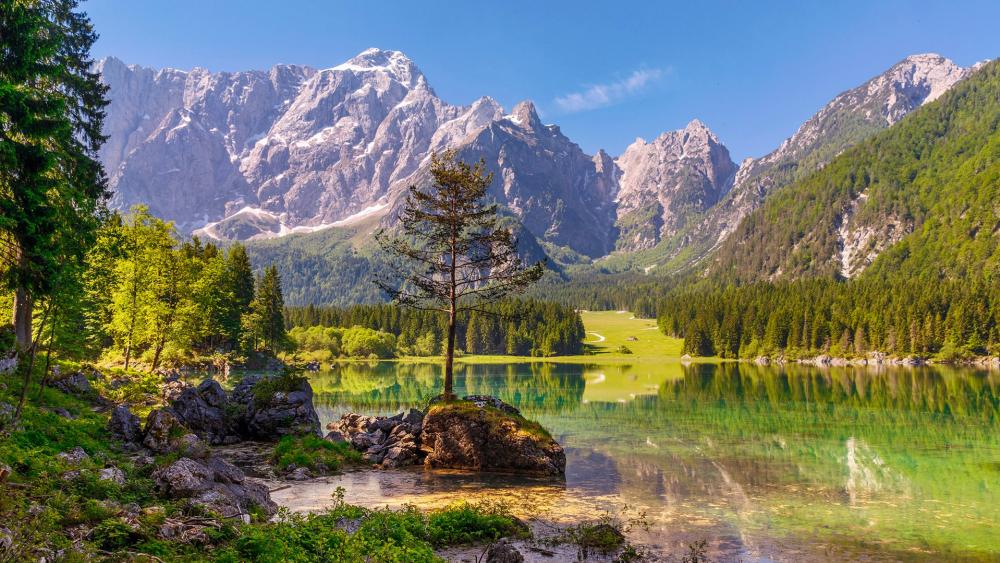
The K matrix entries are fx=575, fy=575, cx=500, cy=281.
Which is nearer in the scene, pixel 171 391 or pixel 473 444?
pixel 473 444

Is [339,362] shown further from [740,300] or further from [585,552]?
[585,552]

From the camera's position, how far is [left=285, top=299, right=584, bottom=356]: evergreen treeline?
593 feet

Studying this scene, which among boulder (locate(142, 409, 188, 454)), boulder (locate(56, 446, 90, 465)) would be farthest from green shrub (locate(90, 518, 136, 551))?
boulder (locate(142, 409, 188, 454))

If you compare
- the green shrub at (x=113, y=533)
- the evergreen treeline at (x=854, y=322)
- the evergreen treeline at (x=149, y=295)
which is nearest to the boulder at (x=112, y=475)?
the green shrub at (x=113, y=533)

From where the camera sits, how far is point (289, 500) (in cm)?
2209

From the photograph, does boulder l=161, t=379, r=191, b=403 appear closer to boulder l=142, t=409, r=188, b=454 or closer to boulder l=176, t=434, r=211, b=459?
boulder l=142, t=409, r=188, b=454

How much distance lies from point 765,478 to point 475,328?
168m

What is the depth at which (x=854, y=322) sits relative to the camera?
152 metres

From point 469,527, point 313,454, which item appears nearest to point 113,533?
point 469,527

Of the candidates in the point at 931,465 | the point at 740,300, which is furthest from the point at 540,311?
the point at 931,465

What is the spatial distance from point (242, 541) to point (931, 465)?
3506 centimetres

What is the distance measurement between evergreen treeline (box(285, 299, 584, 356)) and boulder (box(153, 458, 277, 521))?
156980 millimetres

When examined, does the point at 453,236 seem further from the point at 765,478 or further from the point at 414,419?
the point at 765,478

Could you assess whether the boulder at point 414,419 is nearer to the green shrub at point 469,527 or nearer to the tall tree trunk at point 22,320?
the green shrub at point 469,527
